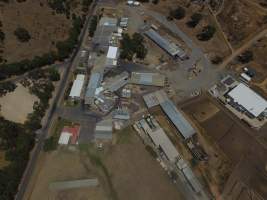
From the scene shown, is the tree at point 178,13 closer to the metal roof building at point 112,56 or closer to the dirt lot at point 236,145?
the metal roof building at point 112,56

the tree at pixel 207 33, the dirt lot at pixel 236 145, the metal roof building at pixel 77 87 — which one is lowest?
the dirt lot at pixel 236 145

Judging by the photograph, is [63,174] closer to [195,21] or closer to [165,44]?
[165,44]

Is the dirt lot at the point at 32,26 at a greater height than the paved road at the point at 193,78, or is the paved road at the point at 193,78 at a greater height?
the dirt lot at the point at 32,26

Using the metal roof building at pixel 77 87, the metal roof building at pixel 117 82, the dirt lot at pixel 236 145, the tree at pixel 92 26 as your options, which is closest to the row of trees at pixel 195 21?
the tree at pixel 92 26

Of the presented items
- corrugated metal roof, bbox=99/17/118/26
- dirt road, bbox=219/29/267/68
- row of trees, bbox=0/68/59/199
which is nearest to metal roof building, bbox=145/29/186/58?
corrugated metal roof, bbox=99/17/118/26

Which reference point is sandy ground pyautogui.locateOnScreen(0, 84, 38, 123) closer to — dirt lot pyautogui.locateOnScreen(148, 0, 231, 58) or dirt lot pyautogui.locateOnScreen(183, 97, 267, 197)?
dirt lot pyautogui.locateOnScreen(183, 97, 267, 197)

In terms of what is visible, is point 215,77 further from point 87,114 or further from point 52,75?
point 52,75

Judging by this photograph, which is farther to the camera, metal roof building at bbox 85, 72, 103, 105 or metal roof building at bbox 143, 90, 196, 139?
metal roof building at bbox 85, 72, 103, 105

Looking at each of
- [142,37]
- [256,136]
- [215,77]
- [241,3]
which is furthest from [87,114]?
[241,3]
